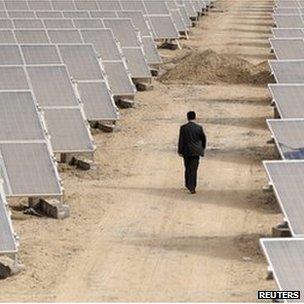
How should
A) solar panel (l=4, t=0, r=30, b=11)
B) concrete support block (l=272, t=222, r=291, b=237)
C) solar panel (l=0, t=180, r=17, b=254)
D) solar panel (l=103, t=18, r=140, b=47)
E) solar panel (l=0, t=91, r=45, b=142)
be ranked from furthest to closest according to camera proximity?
1. solar panel (l=4, t=0, r=30, b=11)
2. solar panel (l=103, t=18, r=140, b=47)
3. solar panel (l=0, t=91, r=45, b=142)
4. concrete support block (l=272, t=222, r=291, b=237)
5. solar panel (l=0, t=180, r=17, b=254)

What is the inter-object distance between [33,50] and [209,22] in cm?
3659

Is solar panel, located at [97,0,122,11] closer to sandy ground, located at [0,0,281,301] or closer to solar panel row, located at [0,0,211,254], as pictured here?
solar panel row, located at [0,0,211,254]

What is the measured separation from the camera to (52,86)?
23.9 metres

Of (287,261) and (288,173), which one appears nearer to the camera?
(287,261)

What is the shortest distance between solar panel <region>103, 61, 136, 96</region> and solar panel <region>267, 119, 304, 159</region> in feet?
30.6

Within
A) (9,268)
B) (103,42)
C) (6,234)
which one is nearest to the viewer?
(6,234)

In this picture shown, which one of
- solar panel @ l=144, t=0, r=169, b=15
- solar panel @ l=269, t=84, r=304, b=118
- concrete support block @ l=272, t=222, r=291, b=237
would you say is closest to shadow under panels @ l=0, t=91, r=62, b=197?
concrete support block @ l=272, t=222, r=291, b=237

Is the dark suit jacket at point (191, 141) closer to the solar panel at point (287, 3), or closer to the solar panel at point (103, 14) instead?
the solar panel at point (103, 14)

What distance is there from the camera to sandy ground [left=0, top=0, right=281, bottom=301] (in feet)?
49.9

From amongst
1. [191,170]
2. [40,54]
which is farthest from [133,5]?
[191,170]

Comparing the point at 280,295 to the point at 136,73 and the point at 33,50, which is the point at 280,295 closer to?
the point at 33,50

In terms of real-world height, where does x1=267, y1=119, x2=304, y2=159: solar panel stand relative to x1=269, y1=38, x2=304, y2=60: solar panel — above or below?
below

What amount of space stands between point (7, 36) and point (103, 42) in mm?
2596

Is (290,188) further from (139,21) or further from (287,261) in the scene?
(139,21)
